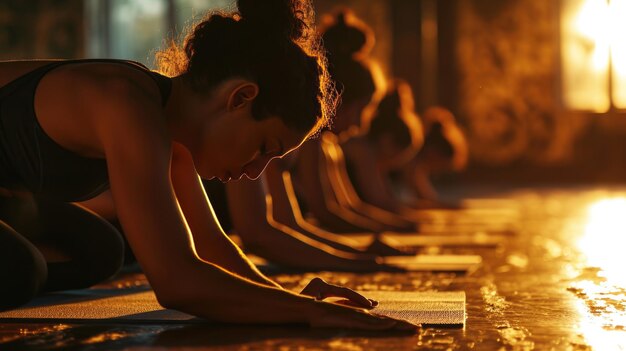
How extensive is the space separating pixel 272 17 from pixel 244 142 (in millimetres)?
175

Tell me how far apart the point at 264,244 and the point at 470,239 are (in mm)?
1354

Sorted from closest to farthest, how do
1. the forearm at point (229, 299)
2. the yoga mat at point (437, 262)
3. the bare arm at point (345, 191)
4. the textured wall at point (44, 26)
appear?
the forearm at point (229, 299)
the yoga mat at point (437, 262)
the bare arm at point (345, 191)
the textured wall at point (44, 26)

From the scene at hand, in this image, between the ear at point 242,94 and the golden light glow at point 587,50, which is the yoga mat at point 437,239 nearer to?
the ear at point 242,94

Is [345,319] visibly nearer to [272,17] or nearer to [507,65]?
[272,17]

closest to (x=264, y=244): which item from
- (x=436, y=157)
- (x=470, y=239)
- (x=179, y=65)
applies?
(x=179, y=65)

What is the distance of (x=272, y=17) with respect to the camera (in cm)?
155

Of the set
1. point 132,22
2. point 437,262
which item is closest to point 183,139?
point 437,262

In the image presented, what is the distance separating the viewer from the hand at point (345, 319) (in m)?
1.48

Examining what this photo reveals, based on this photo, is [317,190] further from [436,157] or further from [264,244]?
[436,157]

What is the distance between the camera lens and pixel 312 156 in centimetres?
333

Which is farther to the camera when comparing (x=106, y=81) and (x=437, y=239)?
(x=437, y=239)

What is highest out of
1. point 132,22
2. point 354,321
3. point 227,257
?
point 132,22

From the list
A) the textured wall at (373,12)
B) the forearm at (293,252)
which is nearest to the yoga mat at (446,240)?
the forearm at (293,252)

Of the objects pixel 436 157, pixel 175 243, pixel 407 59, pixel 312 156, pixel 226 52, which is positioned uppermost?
pixel 407 59
